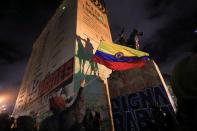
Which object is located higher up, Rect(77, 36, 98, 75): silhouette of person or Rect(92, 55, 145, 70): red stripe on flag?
Rect(77, 36, 98, 75): silhouette of person

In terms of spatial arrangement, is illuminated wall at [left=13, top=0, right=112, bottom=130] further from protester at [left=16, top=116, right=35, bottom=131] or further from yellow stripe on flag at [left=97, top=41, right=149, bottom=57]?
protester at [left=16, top=116, right=35, bottom=131]

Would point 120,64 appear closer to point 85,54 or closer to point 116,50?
point 116,50

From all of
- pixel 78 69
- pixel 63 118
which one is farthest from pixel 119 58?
pixel 63 118

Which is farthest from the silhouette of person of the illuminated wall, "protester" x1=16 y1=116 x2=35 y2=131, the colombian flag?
"protester" x1=16 y1=116 x2=35 y2=131

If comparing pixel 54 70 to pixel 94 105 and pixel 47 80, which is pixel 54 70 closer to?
pixel 47 80

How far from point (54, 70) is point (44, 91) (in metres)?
1.97

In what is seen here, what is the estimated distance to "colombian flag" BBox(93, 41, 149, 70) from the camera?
999cm

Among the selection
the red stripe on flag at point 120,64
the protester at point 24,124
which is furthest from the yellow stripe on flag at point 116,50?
the protester at point 24,124

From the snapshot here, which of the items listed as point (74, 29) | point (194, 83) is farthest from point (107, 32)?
point (194, 83)

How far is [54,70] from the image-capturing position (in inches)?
527

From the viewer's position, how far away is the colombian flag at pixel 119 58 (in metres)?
9.99

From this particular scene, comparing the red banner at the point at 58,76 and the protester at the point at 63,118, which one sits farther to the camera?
the red banner at the point at 58,76

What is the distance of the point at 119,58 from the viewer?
1034 centimetres

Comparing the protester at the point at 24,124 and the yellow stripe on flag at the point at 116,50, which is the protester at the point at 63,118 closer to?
the protester at the point at 24,124
